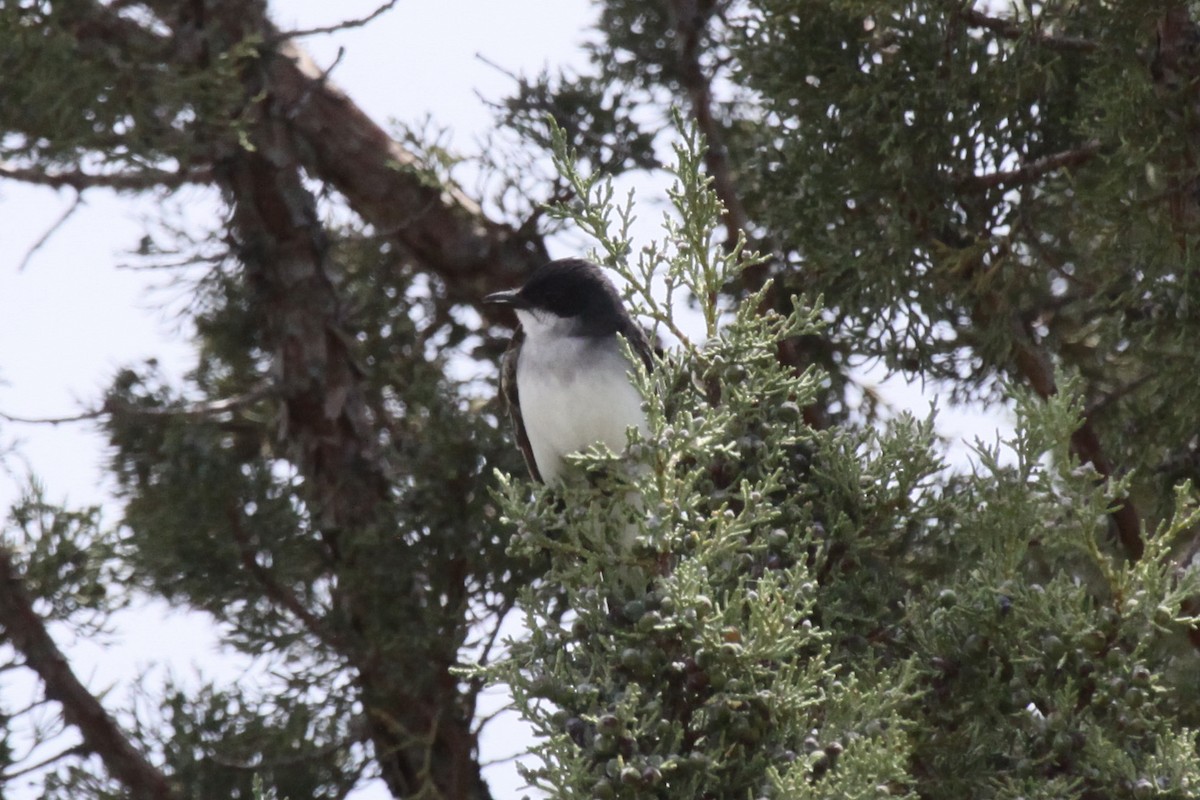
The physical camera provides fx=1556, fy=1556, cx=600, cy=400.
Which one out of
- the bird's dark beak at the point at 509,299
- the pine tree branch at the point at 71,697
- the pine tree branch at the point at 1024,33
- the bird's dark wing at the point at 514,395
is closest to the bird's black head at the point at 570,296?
the bird's dark beak at the point at 509,299

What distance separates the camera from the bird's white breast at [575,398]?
4.62m

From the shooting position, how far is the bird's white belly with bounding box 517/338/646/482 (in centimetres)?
462

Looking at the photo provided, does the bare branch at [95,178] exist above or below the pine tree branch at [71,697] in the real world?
above

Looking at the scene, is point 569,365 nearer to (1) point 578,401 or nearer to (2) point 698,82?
(1) point 578,401

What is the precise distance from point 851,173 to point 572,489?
1.77m

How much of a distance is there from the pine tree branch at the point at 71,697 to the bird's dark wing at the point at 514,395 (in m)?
1.53

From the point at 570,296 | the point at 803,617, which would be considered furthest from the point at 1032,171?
the point at 803,617

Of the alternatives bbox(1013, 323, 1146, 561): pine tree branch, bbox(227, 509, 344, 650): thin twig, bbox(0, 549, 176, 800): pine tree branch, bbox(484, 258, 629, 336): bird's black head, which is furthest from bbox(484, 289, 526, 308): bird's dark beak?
bbox(0, 549, 176, 800): pine tree branch

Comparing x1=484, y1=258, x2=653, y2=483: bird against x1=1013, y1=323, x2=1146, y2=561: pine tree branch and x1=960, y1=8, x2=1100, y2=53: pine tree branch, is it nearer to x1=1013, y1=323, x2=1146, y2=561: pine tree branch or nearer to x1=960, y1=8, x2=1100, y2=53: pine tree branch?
x1=1013, y1=323, x2=1146, y2=561: pine tree branch

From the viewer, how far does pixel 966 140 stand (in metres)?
4.43

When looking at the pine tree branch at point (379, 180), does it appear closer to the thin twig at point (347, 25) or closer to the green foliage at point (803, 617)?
the thin twig at point (347, 25)

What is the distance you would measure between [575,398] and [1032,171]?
1.46m

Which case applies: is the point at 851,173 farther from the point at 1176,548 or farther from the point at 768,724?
the point at 768,724

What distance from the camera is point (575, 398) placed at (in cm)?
462
